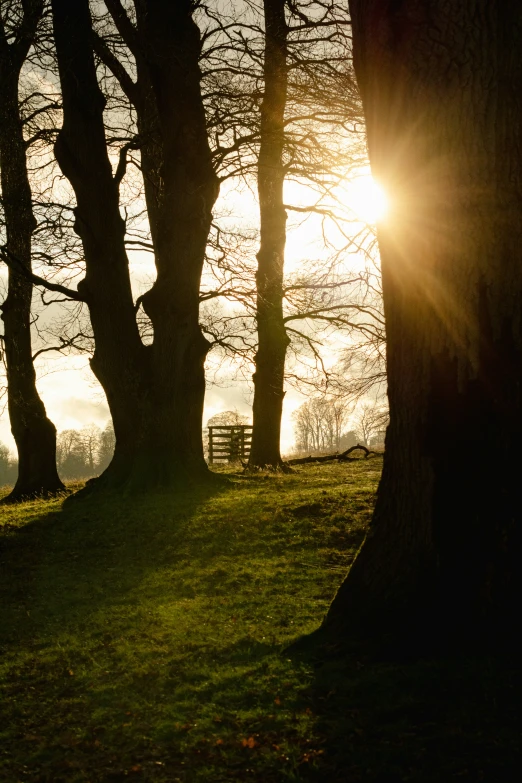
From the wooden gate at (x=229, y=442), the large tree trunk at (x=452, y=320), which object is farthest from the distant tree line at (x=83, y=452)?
the large tree trunk at (x=452, y=320)

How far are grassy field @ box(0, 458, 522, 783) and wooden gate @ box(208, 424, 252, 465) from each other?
56.0 ft

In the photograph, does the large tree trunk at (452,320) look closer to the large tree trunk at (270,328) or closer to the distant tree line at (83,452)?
the large tree trunk at (270,328)

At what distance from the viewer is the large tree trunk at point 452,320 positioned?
13.0 feet

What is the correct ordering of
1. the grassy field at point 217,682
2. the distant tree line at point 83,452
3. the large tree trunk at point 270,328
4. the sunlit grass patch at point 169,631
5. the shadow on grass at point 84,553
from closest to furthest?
the grassy field at point 217,682 < the sunlit grass patch at point 169,631 < the shadow on grass at point 84,553 < the large tree trunk at point 270,328 < the distant tree line at point 83,452

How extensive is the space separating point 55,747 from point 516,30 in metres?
4.60

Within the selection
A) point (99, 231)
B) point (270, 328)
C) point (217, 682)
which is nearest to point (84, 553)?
point (217, 682)

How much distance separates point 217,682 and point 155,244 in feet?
28.0

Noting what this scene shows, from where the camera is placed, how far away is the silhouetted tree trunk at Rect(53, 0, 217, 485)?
436 inches

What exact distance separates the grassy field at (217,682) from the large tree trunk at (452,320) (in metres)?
0.48

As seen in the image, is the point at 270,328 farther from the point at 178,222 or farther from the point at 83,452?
the point at 83,452

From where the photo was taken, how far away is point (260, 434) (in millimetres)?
16422

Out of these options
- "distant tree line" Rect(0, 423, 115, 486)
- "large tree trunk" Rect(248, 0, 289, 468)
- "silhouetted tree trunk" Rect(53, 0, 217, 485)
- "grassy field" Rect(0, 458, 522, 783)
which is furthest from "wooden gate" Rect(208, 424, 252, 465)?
"distant tree line" Rect(0, 423, 115, 486)

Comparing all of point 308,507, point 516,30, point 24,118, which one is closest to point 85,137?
point 24,118

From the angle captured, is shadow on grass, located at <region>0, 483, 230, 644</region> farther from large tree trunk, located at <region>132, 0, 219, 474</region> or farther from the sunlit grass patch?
large tree trunk, located at <region>132, 0, 219, 474</region>
